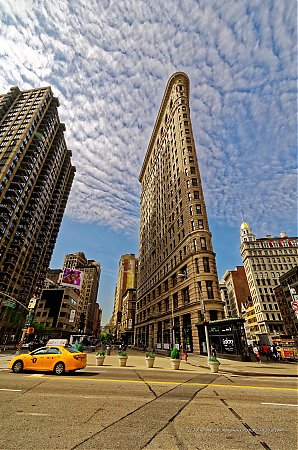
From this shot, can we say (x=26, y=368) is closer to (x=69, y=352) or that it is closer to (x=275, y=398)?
(x=69, y=352)

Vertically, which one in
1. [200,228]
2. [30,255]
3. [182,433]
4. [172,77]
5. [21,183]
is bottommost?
[182,433]

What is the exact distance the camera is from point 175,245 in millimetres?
45812

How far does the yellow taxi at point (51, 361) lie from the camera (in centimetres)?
1309

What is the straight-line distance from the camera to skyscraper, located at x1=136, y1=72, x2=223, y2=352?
115 feet

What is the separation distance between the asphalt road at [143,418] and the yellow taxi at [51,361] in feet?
12.1

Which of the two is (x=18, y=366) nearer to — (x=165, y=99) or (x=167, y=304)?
(x=167, y=304)

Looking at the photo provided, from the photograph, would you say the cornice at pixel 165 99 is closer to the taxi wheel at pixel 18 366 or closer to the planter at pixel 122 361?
the planter at pixel 122 361

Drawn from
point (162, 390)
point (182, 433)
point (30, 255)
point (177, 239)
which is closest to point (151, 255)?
point (177, 239)

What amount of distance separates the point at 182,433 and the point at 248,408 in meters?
3.26

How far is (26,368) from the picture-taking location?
13484 millimetres

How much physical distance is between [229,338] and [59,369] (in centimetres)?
2158

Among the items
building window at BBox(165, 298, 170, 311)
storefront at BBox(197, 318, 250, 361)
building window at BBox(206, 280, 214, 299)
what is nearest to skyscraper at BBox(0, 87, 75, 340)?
building window at BBox(165, 298, 170, 311)

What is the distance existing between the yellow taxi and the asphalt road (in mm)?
3677

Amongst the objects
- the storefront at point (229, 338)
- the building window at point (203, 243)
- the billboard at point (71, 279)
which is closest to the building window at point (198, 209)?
the building window at point (203, 243)
